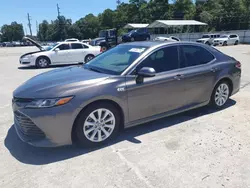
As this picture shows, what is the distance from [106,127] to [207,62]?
2.50m

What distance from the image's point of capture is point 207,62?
4.54m

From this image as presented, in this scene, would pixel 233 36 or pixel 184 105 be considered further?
pixel 233 36

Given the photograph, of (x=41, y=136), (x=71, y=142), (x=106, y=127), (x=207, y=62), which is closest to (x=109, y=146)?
(x=106, y=127)

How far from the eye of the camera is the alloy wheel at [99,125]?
3.27m

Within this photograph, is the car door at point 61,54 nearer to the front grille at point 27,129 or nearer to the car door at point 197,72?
the car door at point 197,72

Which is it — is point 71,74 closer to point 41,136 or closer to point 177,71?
Answer: point 41,136

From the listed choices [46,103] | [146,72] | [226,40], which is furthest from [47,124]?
[226,40]

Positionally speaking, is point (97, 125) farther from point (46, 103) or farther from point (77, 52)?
point (77, 52)

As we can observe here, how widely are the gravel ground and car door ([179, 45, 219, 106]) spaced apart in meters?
0.52

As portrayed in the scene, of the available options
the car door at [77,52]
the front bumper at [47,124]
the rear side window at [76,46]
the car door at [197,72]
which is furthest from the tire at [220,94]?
A: the rear side window at [76,46]

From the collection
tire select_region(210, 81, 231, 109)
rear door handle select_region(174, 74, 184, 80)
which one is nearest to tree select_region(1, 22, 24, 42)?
tire select_region(210, 81, 231, 109)

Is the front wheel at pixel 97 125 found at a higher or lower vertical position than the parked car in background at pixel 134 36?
lower

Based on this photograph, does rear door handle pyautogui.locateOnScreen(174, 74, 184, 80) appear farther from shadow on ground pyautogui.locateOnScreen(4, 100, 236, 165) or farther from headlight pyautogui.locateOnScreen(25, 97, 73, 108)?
headlight pyautogui.locateOnScreen(25, 97, 73, 108)

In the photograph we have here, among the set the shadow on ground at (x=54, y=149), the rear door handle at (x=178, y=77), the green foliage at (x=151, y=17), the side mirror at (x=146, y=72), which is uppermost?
the green foliage at (x=151, y=17)
